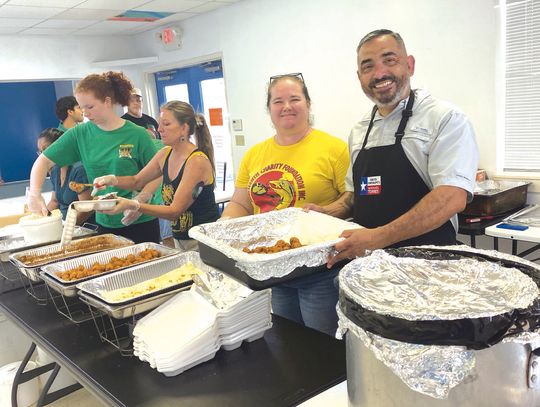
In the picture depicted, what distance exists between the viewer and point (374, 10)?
3.92 metres

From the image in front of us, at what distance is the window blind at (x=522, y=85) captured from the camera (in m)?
3.06

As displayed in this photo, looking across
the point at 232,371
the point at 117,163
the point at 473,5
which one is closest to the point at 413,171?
the point at 232,371

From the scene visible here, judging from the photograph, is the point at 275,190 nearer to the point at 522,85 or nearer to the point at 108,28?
the point at 522,85

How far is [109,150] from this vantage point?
98.8 inches

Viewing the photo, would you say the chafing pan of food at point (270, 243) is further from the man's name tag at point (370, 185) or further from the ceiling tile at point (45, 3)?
the ceiling tile at point (45, 3)

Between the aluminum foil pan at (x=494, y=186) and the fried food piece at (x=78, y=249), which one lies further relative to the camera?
the aluminum foil pan at (x=494, y=186)

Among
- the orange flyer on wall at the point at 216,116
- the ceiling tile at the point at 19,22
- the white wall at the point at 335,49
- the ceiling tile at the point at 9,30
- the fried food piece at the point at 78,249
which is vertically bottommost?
the fried food piece at the point at 78,249

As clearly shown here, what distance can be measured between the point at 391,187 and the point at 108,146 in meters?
1.56

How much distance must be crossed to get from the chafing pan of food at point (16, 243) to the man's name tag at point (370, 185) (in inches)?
58.8

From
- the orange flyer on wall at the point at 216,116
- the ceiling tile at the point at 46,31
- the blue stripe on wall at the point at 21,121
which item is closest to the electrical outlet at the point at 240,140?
the orange flyer on wall at the point at 216,116

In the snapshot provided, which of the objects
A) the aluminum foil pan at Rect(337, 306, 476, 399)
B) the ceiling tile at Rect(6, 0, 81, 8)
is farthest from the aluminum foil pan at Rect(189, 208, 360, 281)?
the ceiling tile at Rect(6, 0, 81, 8)

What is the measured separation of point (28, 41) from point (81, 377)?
561 centimetres

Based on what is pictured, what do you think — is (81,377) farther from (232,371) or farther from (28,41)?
(28,41)

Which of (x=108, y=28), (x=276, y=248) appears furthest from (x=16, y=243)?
(x=108, y=28)
